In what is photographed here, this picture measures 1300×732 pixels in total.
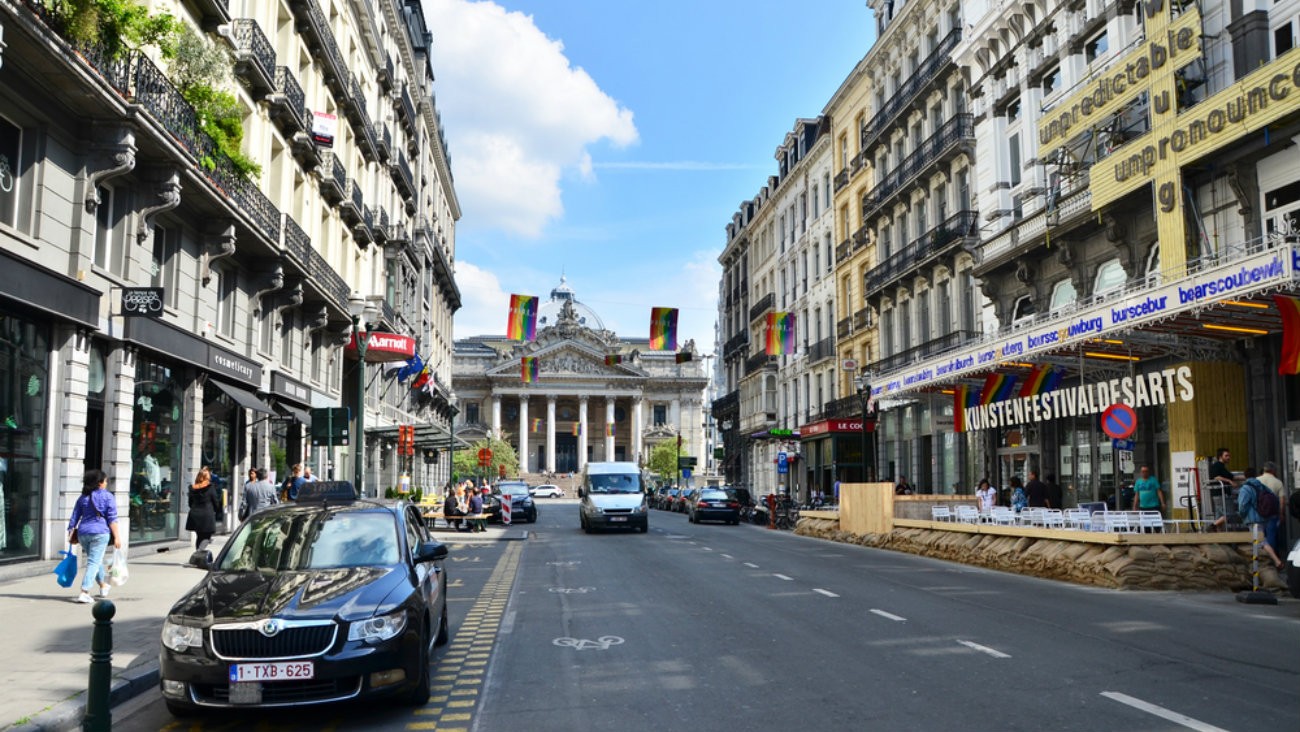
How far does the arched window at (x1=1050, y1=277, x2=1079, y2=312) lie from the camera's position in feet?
84.6

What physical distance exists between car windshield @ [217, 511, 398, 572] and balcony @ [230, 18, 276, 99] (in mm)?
18461

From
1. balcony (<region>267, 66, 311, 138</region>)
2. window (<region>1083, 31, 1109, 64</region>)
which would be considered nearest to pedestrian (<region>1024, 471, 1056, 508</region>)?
window (<region>1083, 31, 1109, 64</region>)

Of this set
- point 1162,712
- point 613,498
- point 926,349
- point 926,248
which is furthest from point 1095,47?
point 1162,712

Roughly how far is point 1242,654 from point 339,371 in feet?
106

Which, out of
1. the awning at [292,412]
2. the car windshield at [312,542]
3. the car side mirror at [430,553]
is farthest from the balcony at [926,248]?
the car windshield at [312,542]

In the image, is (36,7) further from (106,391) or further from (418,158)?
(418,158)

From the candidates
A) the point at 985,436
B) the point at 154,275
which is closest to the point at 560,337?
the point at 985,436

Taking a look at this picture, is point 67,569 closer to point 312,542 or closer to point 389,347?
point 312,542

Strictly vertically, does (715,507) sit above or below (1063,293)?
below

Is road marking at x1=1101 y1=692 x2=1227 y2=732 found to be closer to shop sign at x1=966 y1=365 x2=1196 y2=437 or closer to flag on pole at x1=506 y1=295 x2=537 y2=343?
shop sign at x1=966 y1=365 x2=1196 y2=437

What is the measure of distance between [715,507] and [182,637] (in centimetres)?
3507

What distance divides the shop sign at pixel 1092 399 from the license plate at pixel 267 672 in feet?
46.3

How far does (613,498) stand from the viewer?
32.5 meters

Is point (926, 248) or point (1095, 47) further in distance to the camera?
point (926, 248)
